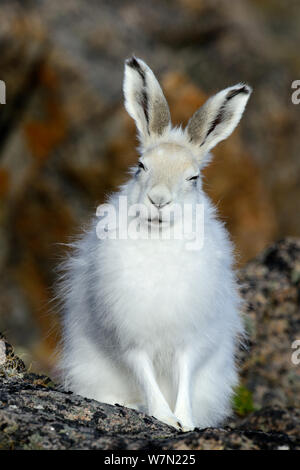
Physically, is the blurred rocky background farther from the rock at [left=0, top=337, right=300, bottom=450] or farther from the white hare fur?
the rock at [left=0, top=337, right=300, bottom=450]

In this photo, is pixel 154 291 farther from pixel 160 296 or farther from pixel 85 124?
pixel 85 124

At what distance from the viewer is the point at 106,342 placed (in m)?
6.31

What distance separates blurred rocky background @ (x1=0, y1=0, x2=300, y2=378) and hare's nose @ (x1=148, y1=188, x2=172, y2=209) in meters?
8.80

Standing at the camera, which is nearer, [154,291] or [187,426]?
[187,426]

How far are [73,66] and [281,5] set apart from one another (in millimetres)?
6161

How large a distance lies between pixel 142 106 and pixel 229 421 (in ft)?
11.5

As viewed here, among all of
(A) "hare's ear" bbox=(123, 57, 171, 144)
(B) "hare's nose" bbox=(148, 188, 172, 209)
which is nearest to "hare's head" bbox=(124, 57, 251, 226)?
(A) "hare's ear" bbox=(123, 57, 171, 144)

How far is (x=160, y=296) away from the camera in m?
5.84

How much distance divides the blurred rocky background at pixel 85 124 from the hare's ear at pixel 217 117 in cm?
815

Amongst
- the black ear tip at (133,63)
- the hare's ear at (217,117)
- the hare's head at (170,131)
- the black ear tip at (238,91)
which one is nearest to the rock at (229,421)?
the hare's head at (170,131)

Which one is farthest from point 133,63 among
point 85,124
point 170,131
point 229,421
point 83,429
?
point 85,124

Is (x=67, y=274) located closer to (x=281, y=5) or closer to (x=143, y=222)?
(x=143, y=222)

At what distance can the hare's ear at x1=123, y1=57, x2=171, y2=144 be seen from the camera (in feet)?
20.9

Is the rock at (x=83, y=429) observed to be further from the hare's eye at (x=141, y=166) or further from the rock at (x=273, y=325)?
the rock at (x=273, y=325)
